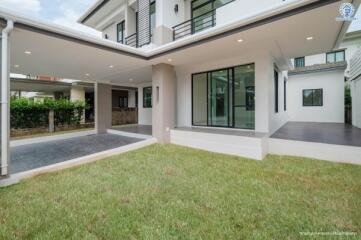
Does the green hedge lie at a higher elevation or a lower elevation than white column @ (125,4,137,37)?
lower

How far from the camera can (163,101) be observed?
25.3 ft

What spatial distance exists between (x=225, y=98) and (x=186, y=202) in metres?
5.62

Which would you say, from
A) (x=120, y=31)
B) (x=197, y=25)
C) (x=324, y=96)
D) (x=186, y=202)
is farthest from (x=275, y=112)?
(x=120, y=31)

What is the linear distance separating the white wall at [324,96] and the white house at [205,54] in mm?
5224

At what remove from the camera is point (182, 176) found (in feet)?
14.9

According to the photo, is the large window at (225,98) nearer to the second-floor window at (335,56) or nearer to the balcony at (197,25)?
the balcony at (197,25)

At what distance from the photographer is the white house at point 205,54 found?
4586mm

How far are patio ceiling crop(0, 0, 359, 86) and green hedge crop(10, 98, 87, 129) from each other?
2.80 meters

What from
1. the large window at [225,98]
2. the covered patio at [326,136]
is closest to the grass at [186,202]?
the covered patio at [326,136]

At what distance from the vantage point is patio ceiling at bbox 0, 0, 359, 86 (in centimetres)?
453

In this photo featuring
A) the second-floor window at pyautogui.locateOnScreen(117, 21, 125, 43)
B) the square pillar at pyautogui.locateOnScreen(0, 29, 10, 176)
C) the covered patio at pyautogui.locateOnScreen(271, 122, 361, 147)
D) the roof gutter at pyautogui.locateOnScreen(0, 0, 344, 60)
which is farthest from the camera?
the second-floor window at pyautogui.locateOnScreen(117, 21, 125, 43)

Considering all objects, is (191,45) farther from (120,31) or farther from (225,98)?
(120,31)

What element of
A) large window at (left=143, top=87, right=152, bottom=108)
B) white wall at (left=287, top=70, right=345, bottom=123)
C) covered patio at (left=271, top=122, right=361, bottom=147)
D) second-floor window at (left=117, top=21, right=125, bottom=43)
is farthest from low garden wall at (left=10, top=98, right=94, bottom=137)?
white wall at (left=287, top=70, right=345, bottom=123)

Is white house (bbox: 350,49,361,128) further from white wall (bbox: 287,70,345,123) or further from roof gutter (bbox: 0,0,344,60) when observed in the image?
roof gutter (bbox: 0,0,344,60)
